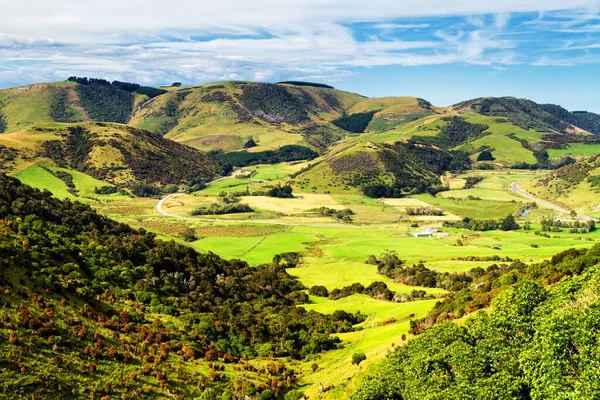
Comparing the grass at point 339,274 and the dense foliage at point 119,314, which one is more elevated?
the dense foliage at point 119,314

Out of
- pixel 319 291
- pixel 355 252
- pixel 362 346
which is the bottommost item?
pixel 319 291

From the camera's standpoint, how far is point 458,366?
1419 inches

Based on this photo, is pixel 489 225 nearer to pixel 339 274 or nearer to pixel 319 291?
pixel 339 274

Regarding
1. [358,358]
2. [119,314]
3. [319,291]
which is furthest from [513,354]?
[319,291]

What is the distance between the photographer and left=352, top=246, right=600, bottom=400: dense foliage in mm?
29438

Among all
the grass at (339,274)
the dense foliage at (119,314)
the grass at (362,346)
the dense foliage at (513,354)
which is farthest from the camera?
the grass at (339,274)

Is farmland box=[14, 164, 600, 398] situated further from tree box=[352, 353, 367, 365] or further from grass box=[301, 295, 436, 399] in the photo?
tree box=[352, 353, 367, 365]

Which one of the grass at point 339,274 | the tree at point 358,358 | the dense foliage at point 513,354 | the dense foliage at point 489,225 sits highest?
the dense foliage at point 513,354

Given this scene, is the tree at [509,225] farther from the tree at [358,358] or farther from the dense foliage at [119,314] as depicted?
the tree at [358,358]

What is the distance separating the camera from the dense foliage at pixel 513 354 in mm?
29438

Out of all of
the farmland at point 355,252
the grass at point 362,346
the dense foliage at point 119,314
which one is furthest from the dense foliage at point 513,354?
the dense foliage at point 119,314

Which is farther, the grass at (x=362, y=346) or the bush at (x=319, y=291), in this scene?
the bush at (x=319, y=291)

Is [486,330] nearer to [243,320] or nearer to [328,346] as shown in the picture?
[328,346]

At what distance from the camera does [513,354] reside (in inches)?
1405
